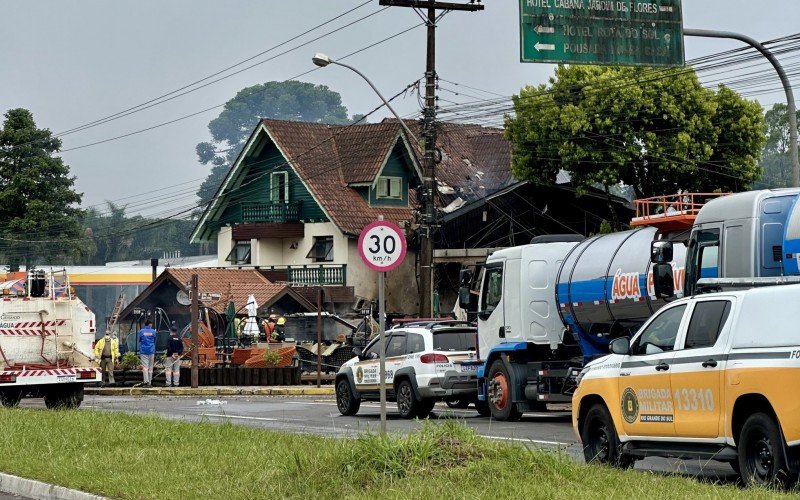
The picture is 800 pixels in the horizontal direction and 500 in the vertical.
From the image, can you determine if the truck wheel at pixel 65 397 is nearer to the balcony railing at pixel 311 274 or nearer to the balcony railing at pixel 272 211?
the balcony railing at pixel 311 274

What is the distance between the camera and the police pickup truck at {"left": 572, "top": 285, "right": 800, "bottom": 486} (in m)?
11.5

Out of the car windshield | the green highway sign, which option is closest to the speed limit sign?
the green highway sign

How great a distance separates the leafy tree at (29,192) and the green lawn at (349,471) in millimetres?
56362

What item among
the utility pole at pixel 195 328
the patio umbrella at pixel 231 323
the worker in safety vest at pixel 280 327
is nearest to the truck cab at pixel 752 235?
the utility pole at pixel 195 328

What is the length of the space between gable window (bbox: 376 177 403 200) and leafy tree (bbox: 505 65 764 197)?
788 centimetres

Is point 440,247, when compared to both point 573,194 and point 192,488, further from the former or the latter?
point 192,488

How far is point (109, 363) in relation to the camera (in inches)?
1561

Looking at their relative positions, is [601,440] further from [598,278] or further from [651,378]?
[598,278]

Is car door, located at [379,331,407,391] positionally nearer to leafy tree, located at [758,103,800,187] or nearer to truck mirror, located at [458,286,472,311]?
truck mirror, located at [458,286,472,311]

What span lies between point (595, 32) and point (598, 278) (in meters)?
4.17

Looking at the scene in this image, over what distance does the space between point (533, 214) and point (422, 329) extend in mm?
30522

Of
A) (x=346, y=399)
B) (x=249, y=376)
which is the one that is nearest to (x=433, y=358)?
(x=346, y=399)

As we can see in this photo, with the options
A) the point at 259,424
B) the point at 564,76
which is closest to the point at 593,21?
the point at 259,424

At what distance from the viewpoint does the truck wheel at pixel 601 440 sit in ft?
46.4
